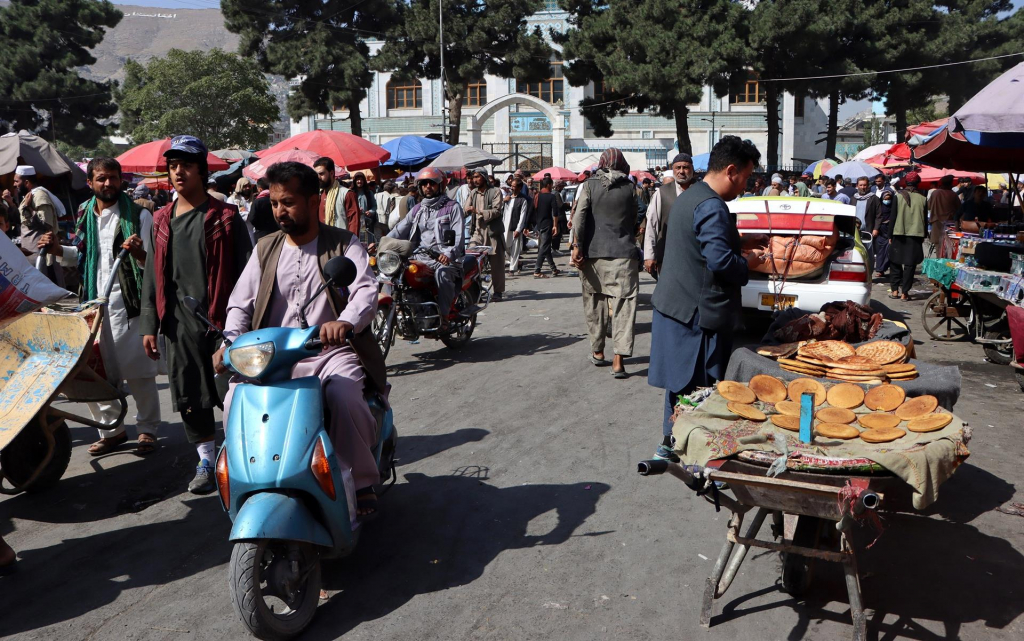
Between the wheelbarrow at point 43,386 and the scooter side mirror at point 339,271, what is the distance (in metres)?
2.11

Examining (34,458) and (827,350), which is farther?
(34,458)

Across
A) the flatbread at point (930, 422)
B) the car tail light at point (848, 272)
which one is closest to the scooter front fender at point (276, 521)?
the flatbread at point (930, 422)

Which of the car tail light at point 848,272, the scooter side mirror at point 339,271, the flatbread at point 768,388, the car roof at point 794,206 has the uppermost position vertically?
the car roof at point 794,206

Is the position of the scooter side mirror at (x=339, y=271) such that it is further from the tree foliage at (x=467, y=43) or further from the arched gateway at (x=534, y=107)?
the arched gateway at (x=534, y=107)

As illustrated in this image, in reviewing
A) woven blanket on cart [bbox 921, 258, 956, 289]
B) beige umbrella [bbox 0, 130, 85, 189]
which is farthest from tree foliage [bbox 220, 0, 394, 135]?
woven blanket on cart [bbox 921, 258, 956, 289]

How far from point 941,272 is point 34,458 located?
901 centimetres

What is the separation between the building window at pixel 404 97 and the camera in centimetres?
5859

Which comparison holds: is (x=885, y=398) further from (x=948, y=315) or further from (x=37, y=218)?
(x=37, y=218)

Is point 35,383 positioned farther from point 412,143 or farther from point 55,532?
point 412,143

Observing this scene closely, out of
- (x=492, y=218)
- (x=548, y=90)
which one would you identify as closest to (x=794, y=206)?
(x=492, y=218)

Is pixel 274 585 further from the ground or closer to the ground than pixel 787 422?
closer to the ground

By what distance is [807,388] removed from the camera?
4184 mm

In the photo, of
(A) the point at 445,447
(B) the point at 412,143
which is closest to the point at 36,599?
(A) the point at 445,447

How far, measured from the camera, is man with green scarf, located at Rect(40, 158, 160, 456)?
559cm
